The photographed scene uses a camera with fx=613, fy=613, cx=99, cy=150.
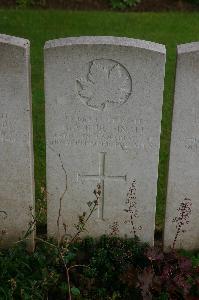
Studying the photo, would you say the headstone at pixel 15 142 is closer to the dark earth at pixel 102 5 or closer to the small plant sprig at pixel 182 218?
the small plant sprig at pixel 182 218

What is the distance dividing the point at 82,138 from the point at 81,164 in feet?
0.79

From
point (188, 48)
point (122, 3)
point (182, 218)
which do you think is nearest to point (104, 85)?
point (188, 48)

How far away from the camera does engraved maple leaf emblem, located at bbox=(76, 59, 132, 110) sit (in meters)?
4.44

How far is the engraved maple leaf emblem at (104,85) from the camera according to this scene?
4.44 metres

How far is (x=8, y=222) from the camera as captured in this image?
5082mm

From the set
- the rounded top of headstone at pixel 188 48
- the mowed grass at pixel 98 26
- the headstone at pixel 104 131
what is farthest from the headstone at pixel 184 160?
the mowed grass at pixel 98 26

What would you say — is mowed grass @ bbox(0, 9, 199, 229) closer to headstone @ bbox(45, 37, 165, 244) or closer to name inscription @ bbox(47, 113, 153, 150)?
headstone @ bbox(45, 37, 165, 244)

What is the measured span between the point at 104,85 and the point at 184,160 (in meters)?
0.90

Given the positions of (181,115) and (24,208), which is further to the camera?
(24,208)

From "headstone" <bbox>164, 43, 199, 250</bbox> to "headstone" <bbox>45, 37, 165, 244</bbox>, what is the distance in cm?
14

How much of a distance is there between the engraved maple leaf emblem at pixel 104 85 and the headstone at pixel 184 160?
395mm

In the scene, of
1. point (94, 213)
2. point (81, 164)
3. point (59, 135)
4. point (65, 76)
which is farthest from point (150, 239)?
point (65, 76)

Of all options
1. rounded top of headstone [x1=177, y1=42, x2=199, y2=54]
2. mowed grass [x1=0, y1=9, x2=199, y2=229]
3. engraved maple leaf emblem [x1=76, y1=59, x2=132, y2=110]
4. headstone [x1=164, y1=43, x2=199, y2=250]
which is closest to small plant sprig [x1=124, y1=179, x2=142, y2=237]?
headstone [x1=164, y1=43, x2=199, y2=250]

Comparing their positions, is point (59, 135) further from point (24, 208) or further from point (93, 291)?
point (93, 291)
